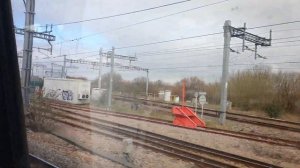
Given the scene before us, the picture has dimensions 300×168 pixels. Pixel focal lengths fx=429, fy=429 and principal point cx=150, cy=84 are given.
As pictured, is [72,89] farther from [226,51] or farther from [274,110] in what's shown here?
[274,110]

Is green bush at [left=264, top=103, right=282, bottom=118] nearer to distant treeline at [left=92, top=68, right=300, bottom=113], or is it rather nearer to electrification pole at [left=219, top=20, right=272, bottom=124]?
distant treeline at [left=92, top=68, right=300, bottom=113]

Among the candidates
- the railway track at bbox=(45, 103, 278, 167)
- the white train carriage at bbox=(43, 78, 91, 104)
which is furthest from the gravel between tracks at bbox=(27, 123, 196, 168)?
the white train carriage at bbox=(43, 78, 91, 104)

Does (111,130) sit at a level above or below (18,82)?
below

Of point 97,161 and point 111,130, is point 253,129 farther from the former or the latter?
point 97,161

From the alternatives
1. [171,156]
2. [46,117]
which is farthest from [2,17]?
[46,117]

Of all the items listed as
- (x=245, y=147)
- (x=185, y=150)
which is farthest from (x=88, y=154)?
(x=245, y=147)

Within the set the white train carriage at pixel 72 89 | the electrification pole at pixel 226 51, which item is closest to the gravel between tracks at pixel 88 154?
the electrification pole at pixel 226 51

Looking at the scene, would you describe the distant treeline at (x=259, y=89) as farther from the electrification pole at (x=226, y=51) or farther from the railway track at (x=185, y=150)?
the railway track at (x=185, y=150)

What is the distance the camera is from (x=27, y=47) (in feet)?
63.1

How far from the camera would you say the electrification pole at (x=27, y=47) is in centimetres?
1831

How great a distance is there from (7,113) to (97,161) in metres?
9.12

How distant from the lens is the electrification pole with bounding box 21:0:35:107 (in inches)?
721

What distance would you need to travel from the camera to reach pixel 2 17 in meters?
2.74

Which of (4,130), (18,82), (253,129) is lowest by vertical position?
(253,129)
